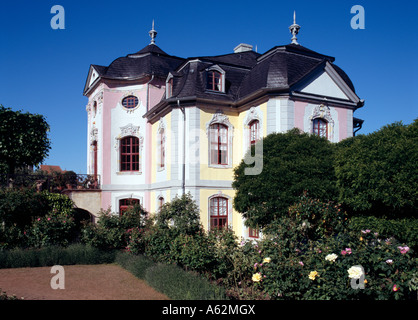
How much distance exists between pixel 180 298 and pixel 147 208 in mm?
12183

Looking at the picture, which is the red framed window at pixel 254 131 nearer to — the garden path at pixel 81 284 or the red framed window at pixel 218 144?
the red framed window at pixel 218 144

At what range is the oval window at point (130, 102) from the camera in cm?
2128

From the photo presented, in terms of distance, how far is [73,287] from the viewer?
1052cm

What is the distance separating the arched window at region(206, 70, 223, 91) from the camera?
17672 millimetres

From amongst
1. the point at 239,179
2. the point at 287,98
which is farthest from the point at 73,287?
the point at 287,98

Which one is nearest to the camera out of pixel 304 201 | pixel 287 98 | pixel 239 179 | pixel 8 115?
pixel 304 201

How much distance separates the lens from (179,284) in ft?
29.6

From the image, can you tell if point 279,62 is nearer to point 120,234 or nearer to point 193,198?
point 193,198

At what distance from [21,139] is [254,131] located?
12302 mm

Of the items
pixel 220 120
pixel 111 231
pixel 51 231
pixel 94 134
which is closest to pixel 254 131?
pixel 220 120

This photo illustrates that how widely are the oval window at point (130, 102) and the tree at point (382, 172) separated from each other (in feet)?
41.4

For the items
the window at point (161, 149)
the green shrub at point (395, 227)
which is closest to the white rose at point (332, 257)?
the green shrub at point (395, 227)

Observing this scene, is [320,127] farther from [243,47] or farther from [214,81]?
[243,47]

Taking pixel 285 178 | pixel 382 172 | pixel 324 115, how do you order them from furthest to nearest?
pixel 324 115 → pixel 285 178 → pixel 382 172
